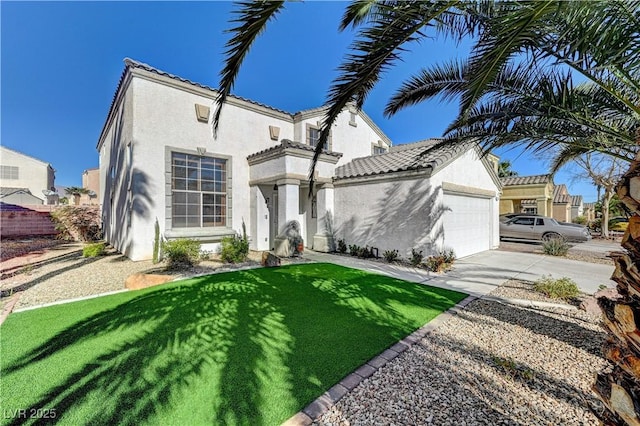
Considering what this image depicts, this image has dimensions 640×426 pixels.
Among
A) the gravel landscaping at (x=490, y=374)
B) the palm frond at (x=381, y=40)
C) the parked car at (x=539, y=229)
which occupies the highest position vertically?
the palm frond at (x=381, y=40)

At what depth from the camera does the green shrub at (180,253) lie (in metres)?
9.17

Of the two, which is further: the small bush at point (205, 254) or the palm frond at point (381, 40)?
the small bush at point (205, 254)

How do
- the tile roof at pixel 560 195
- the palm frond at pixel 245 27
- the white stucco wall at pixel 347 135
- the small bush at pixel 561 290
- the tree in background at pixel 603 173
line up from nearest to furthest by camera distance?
the palm frond at pixel 245 27, the small bush at pixel 561 290, the white stucco wall at pixel 347 135, the tree in background at pixel 603 173, the tile roof at pixel 560 195

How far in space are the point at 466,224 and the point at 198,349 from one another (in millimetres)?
12447

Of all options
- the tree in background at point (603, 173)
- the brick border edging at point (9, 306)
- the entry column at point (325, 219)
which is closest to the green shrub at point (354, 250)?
the entry column at point (325, 219)

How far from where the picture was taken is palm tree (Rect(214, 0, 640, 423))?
280 cm

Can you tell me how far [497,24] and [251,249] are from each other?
12216 mm

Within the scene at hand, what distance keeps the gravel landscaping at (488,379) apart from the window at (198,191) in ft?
34.2

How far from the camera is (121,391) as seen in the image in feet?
10.3

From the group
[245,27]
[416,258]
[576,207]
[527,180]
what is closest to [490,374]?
[245,27]

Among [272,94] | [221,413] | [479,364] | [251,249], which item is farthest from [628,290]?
[272,94]

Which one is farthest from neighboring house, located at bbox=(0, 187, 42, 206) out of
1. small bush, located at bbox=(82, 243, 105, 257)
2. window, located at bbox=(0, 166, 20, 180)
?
small bush, located at bbox=(82, 243, 105, 257)

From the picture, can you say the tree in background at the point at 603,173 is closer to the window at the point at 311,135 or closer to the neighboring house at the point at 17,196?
the window at the point at 311,135

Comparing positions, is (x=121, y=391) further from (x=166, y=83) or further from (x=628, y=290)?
(x=166, y=83)
